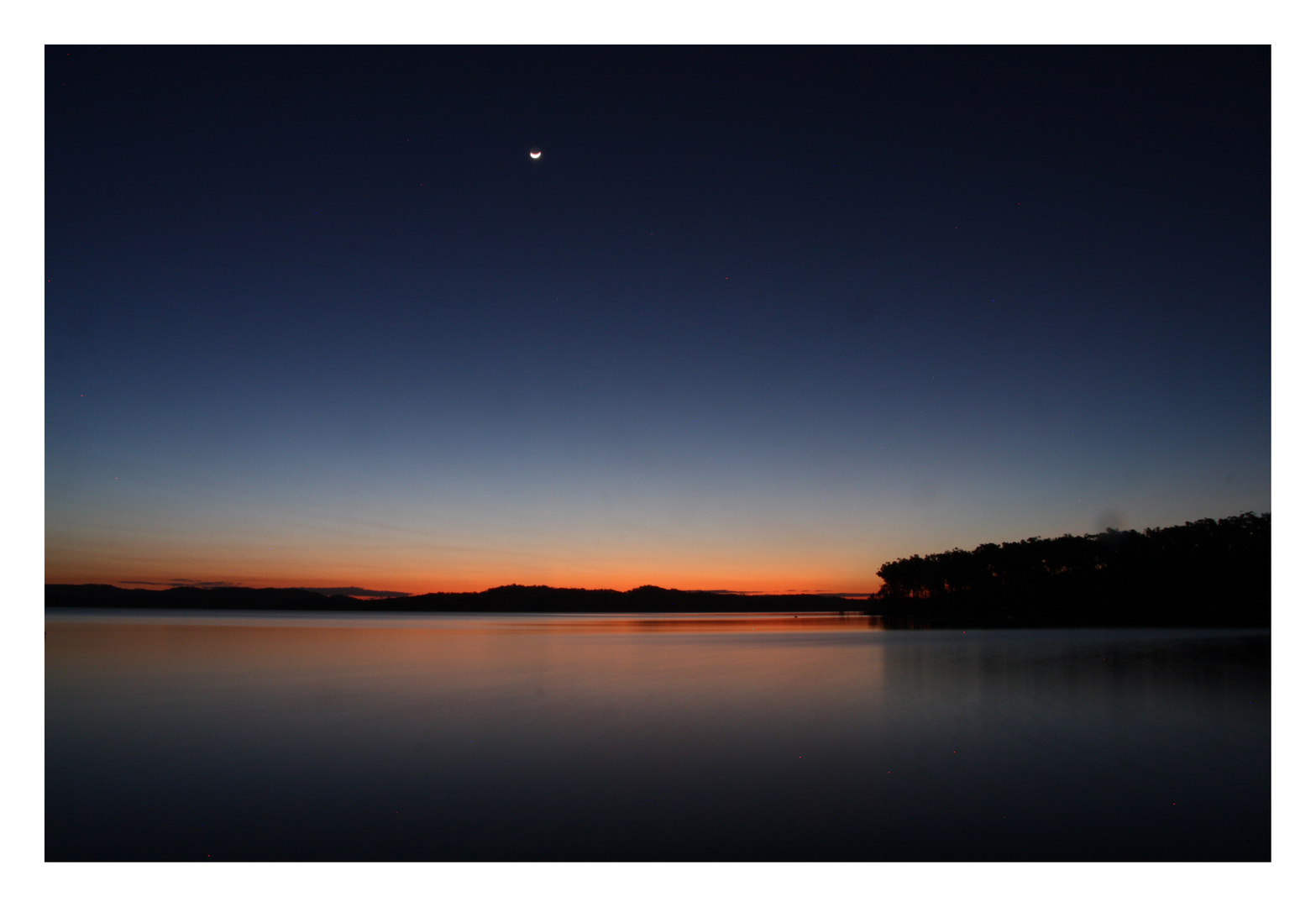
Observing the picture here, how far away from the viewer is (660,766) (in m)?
8.05

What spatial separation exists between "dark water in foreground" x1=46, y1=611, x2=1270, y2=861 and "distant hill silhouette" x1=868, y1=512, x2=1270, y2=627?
34.2 meters

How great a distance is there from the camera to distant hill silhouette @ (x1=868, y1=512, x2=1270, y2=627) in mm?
44781

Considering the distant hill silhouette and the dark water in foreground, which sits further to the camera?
the distant hill silhouette

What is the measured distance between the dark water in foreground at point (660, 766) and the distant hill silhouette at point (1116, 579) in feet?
112

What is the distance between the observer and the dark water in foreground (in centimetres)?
602

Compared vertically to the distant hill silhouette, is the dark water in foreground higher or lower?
higher

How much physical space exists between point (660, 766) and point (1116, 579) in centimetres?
5877

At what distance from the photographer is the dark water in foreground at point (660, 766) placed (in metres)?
6.02
